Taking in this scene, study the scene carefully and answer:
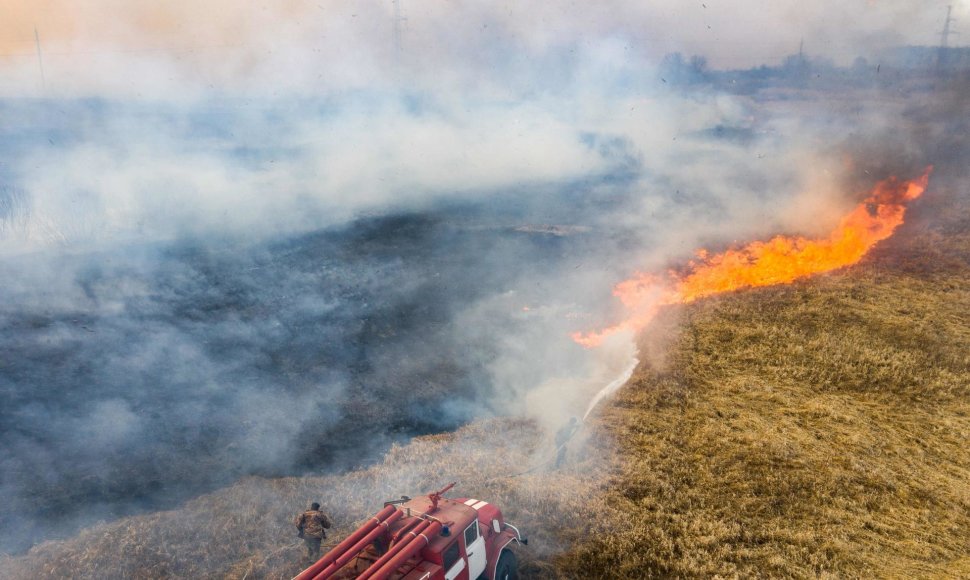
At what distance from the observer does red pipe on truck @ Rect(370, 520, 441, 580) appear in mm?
6052

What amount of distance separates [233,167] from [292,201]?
361cm

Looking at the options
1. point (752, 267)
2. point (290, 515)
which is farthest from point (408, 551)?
point (752, 267)

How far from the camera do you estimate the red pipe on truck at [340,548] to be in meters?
6.23

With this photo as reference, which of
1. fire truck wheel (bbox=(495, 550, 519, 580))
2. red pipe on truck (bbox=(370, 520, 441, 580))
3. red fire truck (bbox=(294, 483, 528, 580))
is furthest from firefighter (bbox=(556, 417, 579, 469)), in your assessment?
red pipe on truck (bbox=(370, 520, 441, 580))

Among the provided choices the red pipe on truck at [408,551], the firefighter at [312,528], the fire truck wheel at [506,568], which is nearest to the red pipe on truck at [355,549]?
the red pipe on truck at [408,551]

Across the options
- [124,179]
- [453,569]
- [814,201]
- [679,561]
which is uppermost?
[124,179]

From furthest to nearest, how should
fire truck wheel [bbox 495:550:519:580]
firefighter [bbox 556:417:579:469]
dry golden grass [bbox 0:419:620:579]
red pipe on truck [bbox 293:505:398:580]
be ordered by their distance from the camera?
firefighter [bbox 556:417:579:469] → dry golden grass [bbox 0:419:620:579] → fire truck wheel [bbox 495:550:519:580] → red pipe on truck [bbox 293:505:398:580]

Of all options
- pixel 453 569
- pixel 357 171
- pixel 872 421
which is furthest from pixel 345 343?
pixel 357 171

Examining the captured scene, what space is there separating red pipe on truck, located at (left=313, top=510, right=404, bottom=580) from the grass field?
3025 millimetres

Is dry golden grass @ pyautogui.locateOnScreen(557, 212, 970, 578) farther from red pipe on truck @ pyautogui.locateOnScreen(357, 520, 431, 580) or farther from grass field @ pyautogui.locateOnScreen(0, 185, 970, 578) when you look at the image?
red pipe on truck @ pyautogui.locateOnScreen(357, 520, 431, 580)

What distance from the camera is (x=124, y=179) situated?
2373 centimetres

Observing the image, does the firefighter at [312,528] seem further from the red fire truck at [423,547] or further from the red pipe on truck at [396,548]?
the red pipe on truck at [396,548]

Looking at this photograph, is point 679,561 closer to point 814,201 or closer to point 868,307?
point 868,307

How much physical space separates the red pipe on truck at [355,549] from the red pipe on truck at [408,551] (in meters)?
0.45
